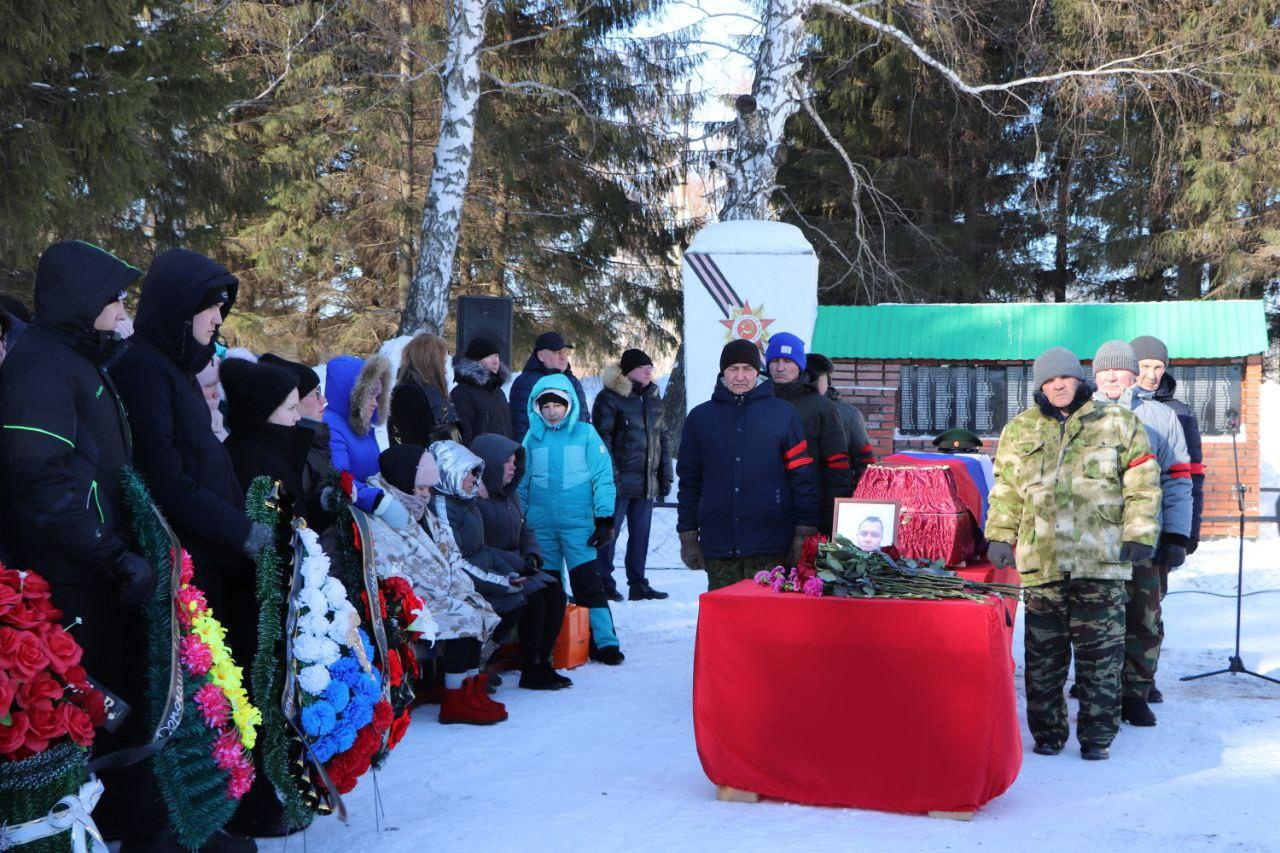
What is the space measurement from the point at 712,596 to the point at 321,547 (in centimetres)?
146

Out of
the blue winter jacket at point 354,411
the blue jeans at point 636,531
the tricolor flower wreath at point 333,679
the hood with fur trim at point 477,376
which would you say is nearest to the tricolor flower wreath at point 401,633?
the tricolor flower wreath at point 333,679

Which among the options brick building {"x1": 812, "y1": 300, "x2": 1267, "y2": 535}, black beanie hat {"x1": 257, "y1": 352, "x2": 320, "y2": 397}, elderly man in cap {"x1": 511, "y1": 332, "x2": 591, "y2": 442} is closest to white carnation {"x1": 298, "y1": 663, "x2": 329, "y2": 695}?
black beanie hat {"x1": 257, "y1": 352, "x2": 320, "y2": 397}

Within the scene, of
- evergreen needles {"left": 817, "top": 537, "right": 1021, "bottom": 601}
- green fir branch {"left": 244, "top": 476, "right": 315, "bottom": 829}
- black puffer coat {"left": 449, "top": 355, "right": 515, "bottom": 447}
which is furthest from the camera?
black puffer coat {"left": 449, "top": 355, "right": 515, "bottom": 447}

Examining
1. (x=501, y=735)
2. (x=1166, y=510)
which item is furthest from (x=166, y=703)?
(x=1166, y=510)

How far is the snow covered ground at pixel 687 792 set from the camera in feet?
14.1

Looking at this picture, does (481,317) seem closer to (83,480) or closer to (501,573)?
(501,573)

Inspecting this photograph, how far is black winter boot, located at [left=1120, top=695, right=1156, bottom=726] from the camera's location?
19.8 ft

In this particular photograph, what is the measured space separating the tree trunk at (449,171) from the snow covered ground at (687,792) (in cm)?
688

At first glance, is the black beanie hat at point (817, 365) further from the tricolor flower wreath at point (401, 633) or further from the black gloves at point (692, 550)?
the tricolor flower wreath at point (401, 633)

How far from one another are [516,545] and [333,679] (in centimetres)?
308

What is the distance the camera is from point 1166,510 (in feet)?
20.1

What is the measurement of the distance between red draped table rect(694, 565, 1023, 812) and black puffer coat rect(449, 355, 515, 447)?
3.58 m

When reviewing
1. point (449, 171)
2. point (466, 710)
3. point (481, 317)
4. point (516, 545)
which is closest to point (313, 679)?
point (466, 710)

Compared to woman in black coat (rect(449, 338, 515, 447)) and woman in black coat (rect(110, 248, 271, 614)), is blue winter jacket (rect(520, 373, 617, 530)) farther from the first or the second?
woman in black coat (rect(110, 248, 271, 614))
